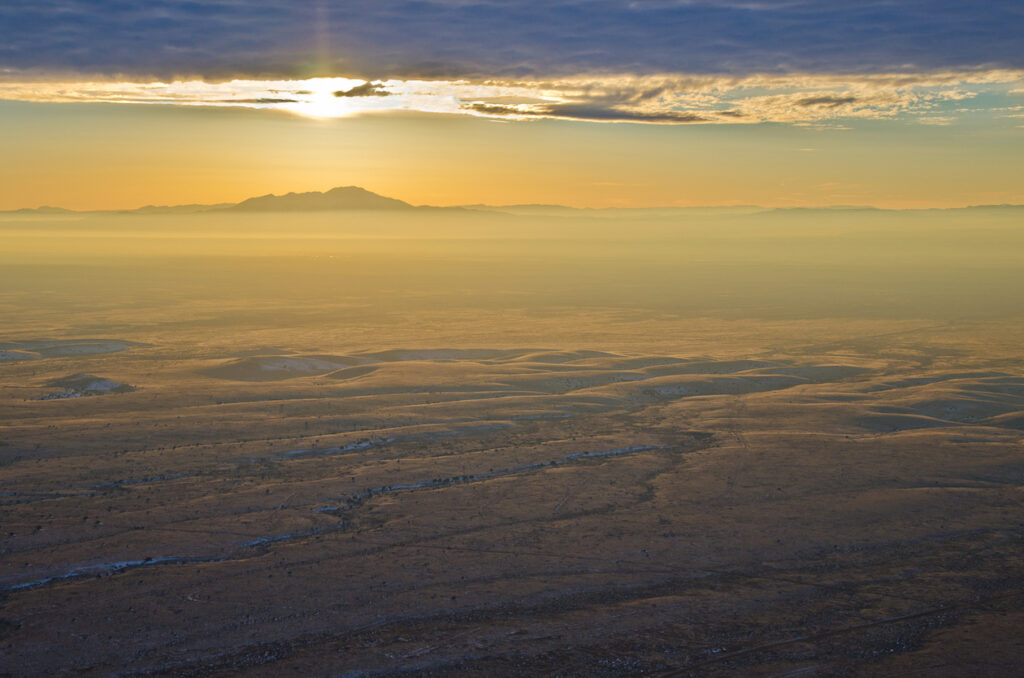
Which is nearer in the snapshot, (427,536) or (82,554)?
(82,554)

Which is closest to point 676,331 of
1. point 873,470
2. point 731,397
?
point 731,397

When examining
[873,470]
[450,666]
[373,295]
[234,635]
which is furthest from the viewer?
[373,295]

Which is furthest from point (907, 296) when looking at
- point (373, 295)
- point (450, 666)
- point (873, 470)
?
point (450, 666)

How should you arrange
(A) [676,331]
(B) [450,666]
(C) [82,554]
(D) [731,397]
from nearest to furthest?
1. (B) [450,666]
2. (C) [82,554]
3. (D) [731,397]
4. (A) [676,331]

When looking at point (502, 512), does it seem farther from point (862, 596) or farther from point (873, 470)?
point (873, 470)

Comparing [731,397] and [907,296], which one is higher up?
[731,397]

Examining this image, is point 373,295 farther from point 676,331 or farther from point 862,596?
point 862,596

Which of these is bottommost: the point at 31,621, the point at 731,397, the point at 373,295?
the point at 373,295

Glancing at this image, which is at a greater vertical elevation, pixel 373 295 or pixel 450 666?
pixel 450 666

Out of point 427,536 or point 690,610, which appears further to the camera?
point 427,536
